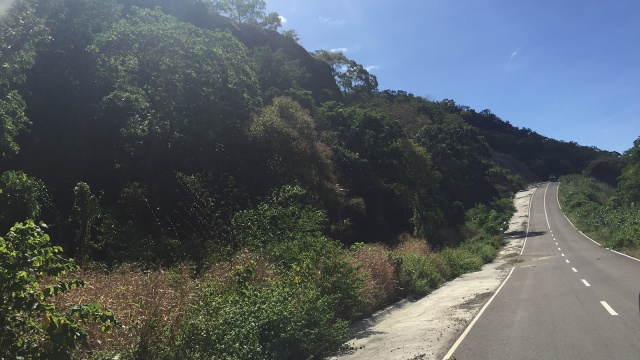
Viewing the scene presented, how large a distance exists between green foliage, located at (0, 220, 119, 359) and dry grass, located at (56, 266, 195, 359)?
4.95 feet

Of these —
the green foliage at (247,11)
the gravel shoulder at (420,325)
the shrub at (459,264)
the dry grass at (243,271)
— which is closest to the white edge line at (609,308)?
the gravel shoulder at (420,325)

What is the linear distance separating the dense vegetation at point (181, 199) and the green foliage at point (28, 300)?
0.05ft

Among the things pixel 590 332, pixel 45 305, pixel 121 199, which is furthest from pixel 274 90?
pixel 45 305

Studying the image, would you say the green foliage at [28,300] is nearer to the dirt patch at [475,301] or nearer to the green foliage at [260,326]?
the green foliage at [260,326]

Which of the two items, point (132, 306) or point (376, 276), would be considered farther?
point (376, 276)

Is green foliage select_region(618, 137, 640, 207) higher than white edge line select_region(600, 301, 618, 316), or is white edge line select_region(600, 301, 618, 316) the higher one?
green foliage select_region(618, 137, 640, 207)

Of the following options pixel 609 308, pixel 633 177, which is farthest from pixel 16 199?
pixel 633 177

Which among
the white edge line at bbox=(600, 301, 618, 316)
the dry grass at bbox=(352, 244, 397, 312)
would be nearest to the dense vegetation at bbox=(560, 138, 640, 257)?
the white edge line at bbox=(600, 301, 618, 316)

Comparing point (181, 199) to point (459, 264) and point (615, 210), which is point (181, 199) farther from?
point (615, 210)

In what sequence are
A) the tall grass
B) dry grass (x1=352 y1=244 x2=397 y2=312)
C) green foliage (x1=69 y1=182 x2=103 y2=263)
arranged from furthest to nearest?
green foliage (x1=69 y1=182 x2=103 y2=263) < dry grass (x1=352 y1=244 x2=397 y2=312) < the tall grass

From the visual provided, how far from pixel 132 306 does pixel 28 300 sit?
113 inches

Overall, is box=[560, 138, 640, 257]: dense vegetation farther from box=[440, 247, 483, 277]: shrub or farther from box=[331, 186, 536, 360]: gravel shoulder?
box=[331, 186, 536, 360]: gravel shoulder

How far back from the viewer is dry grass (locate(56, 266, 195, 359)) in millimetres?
6898

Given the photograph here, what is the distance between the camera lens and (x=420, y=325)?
11.2m
